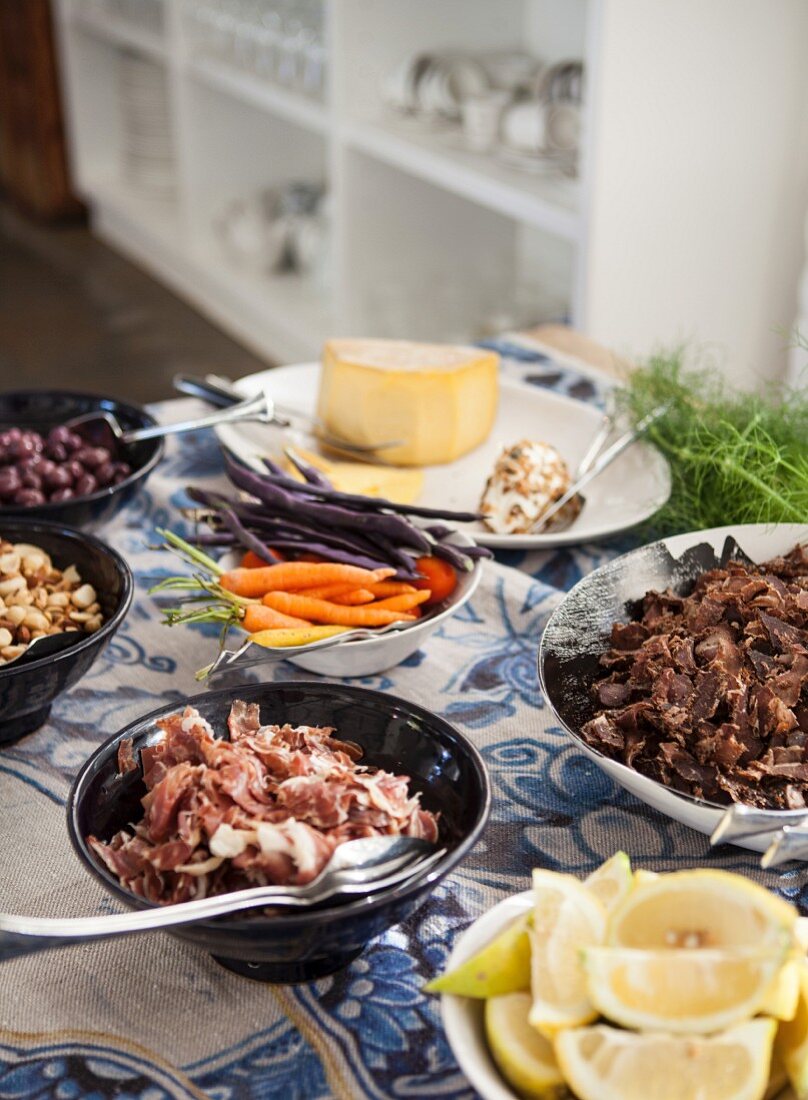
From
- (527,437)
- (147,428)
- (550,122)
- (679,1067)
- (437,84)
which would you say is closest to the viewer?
(679,1067)

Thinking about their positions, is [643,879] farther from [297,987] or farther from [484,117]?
[484,117]

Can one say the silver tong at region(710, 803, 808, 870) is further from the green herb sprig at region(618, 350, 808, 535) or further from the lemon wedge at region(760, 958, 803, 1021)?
the green herb sprig at region(618, 350, 808, 535)

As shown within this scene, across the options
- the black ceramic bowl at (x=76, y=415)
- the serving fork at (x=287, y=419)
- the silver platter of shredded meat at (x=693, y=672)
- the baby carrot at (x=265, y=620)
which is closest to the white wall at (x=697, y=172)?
the serving fork at (x=287, y=419)

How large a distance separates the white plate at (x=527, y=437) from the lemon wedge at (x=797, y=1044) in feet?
2.15

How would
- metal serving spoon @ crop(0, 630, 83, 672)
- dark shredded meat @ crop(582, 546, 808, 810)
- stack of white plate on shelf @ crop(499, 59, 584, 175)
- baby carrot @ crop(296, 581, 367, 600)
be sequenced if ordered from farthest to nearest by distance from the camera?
stack of white plate on shelf @ crop(499, 59, 584, 175)
baby carrot @ crop(296, 581, 367, 600)
metal serving spoon @ crop(0, 630, 83, 672)
dark shredded meat @ crop(582, 546, 808, 810)

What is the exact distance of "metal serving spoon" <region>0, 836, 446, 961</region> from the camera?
0.61 meters

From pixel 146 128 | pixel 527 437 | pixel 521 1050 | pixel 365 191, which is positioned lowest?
pixel 146 128

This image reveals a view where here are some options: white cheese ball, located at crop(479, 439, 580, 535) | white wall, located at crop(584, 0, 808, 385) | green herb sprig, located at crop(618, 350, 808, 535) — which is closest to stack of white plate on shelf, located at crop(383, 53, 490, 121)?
white wall, located at crop(584, 0, 808, 385)

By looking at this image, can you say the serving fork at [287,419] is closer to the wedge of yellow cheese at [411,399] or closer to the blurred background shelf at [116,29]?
the wedge of yellow cheese at [411,399]

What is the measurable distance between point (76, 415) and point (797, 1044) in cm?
106

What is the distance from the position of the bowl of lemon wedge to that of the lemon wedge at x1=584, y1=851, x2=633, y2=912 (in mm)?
18

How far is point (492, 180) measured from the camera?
244cm

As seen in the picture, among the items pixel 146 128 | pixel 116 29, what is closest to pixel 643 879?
pixel 116 29

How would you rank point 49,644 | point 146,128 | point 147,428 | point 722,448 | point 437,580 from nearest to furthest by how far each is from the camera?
point 49,644 → point 437,580 → point 722,448 → point 147,428 → point 146,128
